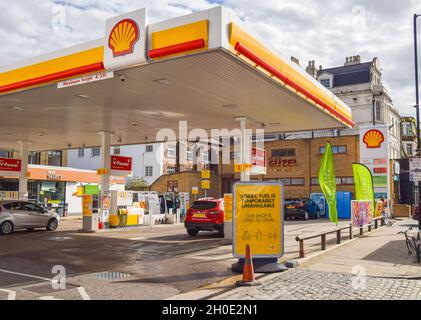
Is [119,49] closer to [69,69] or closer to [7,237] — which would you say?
[69,69]

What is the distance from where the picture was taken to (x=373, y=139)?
2900 centimetres

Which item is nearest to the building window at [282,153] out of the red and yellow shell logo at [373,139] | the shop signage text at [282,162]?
the shop signage text at [282,162]

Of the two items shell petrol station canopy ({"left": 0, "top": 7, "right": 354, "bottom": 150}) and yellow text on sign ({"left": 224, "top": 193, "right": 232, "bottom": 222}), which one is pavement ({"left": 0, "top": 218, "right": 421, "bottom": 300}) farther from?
shell petrol station canopy ({"left": 0, "top": 7, "right": 354, "bottom": 150})

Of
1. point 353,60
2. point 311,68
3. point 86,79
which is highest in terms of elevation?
point 353,60

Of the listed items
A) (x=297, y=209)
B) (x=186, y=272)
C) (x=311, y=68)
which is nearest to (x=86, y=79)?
(x=186, y=272)

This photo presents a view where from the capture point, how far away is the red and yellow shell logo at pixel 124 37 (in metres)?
9.91

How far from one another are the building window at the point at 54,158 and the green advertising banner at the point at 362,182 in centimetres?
3484

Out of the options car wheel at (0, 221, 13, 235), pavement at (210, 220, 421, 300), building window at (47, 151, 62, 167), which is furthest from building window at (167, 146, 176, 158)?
pavement at (210, 220, 421, 300)

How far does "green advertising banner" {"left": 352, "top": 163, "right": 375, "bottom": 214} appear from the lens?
732 inches

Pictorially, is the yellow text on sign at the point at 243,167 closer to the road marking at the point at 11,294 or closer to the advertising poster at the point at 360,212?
the advertising poster at the point at 360,212

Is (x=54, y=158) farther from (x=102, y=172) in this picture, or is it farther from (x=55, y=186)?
(x=102, y=172)

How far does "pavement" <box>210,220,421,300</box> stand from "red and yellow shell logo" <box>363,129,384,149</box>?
17646 millimetres

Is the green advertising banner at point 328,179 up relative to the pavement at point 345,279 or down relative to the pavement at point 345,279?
up

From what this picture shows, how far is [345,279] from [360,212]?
9354 millimetres
